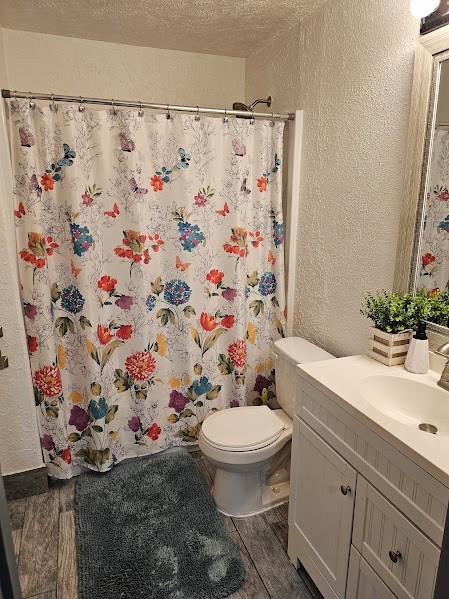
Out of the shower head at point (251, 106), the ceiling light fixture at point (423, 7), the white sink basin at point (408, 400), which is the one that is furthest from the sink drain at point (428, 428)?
the shower head at point (251, 106)

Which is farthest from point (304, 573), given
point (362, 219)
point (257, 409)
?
point (362, 219)

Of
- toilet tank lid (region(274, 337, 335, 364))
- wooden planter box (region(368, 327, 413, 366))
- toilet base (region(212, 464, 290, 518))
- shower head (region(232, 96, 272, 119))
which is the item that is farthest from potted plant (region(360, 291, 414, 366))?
shower head (region(232, 96, 272, 119))

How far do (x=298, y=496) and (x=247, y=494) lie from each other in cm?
41

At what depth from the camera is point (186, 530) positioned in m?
1.84

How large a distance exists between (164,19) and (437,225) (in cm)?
161

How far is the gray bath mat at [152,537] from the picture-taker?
5.19 ft

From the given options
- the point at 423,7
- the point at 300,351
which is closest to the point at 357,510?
the point at 300,351

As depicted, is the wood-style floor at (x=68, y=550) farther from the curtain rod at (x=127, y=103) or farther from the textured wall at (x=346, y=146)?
the curtain rod at (x=127, y=103)

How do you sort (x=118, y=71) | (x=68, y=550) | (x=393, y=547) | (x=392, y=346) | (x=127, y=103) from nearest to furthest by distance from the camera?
(x=393, y=547) → (x=392, y=346) → (x=68, y=550) → (x=127, y=103) → (x=118, y=71)

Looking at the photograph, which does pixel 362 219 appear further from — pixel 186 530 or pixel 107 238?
pixel 186 530

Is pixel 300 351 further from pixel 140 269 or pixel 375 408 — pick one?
pixel 140 269

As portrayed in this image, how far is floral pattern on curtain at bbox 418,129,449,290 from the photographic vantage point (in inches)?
54.6

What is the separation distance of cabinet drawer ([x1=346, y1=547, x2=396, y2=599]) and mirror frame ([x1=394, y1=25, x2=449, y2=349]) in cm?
78

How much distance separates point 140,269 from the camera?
2.07m
